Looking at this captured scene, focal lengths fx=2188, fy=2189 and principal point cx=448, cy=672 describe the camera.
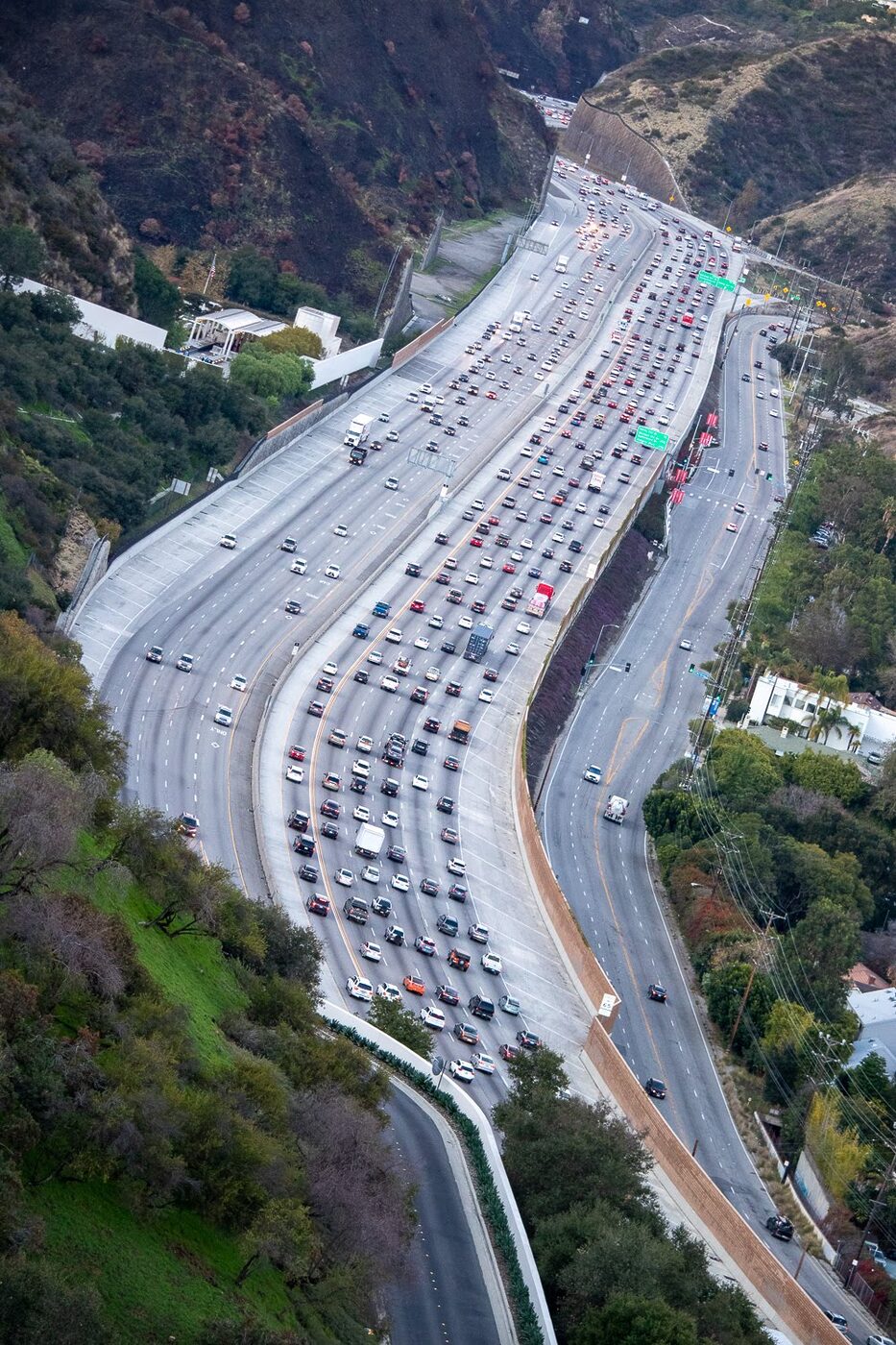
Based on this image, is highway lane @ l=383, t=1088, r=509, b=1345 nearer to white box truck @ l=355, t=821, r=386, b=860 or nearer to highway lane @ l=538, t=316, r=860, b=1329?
highway lane @ l=538, t=316, r=860, b=1329

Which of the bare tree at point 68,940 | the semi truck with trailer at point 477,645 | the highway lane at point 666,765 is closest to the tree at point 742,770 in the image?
the highway lane at point 666,765

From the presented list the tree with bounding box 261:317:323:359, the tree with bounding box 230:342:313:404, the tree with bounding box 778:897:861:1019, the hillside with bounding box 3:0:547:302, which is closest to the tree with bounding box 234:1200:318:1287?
the tree with bounding box 778:897:861:1019

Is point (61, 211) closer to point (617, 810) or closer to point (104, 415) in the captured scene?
point (104, 415)

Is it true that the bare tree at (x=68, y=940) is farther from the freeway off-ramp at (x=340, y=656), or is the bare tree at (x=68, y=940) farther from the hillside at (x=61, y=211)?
the hillside at (x=61, y=211)

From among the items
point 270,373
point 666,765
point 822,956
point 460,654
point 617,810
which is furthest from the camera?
point 270,373

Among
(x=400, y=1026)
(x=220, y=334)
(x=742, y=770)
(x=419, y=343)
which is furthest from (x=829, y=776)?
(x=419, y=343)

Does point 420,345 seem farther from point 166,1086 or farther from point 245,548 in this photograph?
point 166,1086
